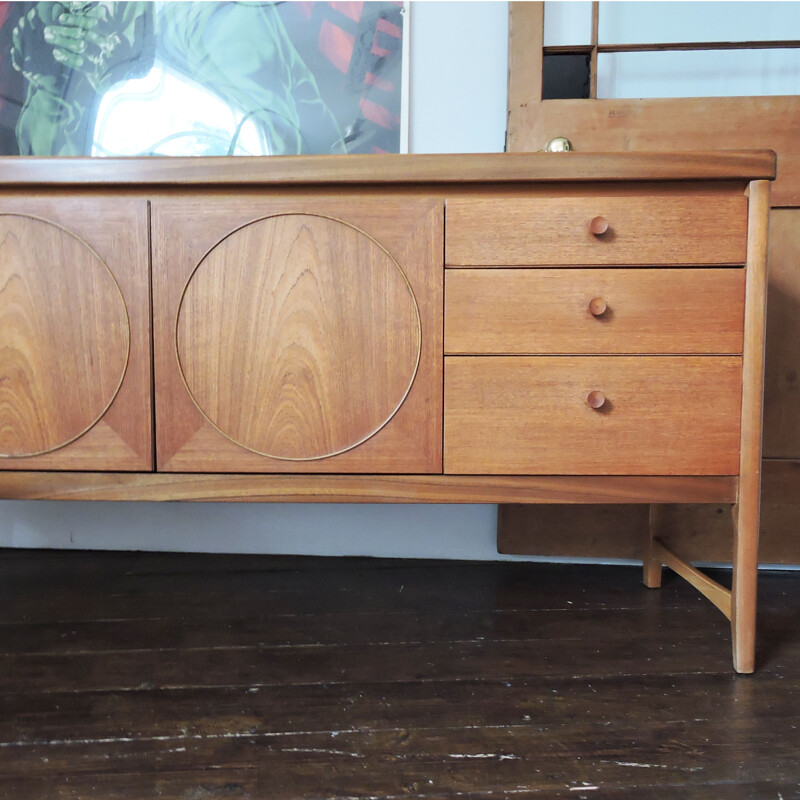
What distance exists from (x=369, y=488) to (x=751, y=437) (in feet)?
1.85

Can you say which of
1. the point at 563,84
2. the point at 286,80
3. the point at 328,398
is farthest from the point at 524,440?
the point at 286,80

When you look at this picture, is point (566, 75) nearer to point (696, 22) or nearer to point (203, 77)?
point (696, 22)

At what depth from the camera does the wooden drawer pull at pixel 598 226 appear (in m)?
0.88

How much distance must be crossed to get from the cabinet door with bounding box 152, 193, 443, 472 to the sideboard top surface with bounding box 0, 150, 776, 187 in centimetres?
3

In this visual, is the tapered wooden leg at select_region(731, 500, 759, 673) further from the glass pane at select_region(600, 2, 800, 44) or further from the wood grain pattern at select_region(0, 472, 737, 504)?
the glass pane at select_region(600, 2, 800, 44)

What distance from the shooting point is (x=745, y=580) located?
93 centimetres

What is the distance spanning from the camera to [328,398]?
0.91 m

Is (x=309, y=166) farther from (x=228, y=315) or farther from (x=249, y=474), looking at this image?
(x=249, y=474)

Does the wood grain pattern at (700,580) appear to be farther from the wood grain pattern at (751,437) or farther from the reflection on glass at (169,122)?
the reflection on glass at (169,122)

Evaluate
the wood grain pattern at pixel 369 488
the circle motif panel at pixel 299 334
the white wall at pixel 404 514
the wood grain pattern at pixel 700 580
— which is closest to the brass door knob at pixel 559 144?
the white wall at pixel 404 514

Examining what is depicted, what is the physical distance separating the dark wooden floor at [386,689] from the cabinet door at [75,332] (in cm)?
33

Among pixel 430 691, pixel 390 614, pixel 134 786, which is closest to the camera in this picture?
pixel 134 786

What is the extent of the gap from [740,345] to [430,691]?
67 cm

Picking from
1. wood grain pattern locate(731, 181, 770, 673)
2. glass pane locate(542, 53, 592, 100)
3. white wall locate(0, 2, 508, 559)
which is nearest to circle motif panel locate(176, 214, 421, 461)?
wood grain pattern locate(731, 181, 770, 673)
